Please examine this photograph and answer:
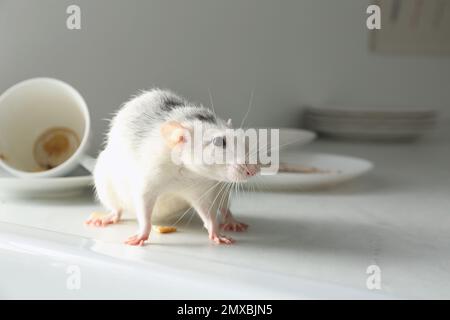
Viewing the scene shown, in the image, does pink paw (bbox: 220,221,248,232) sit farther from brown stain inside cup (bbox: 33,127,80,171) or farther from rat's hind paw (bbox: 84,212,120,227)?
brown stain inside cup (bbox: 33,127,80,171)

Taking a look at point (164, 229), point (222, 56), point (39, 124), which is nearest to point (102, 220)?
point (164, 229)

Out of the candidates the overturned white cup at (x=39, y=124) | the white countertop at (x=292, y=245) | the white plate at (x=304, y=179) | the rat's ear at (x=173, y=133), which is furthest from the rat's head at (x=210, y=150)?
the overturned white cup at (x=39, y=124)

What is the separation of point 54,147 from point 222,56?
64 centimetres

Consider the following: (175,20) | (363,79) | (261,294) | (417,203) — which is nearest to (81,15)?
(175,20)

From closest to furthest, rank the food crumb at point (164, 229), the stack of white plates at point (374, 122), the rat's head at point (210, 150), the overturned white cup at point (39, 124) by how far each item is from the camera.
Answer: the rat's head at point (210, 150) → the food crumb at point (164, 229) → the overturned white cup at point (39, 124) → the stack of white plates at point (374, 122)

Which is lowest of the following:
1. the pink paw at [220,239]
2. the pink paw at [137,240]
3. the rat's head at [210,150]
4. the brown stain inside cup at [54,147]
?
the pink paw at [220,239]

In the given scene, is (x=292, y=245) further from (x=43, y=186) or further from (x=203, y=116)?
(x=43, y=186)

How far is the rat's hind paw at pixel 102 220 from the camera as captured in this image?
925mm

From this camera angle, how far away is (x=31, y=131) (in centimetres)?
120

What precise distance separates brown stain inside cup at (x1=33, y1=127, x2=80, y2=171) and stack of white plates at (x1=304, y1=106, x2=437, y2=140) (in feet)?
3.27

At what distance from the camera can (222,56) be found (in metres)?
1.68

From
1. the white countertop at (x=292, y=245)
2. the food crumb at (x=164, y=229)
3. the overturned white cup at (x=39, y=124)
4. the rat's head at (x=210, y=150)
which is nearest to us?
the white countertop at (x=292, y=245)

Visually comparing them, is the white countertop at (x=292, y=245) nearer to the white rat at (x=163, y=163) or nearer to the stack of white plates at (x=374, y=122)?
the white rat at (x=163, y=163)

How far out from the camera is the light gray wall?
126 centimetres
